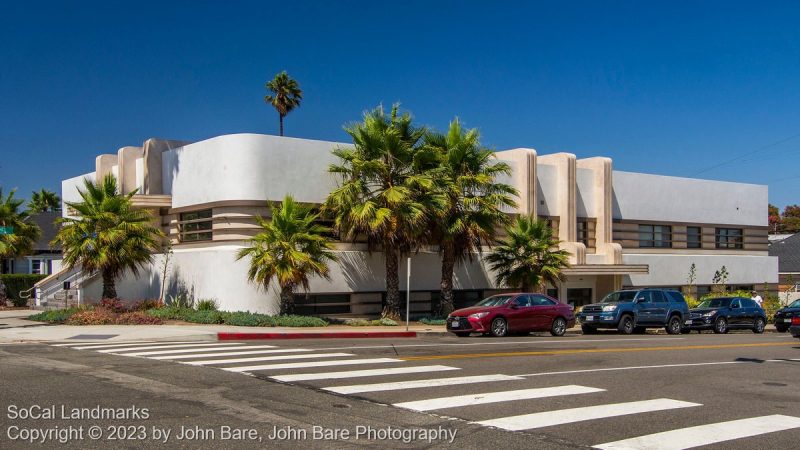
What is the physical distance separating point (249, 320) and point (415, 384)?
42.3 feet

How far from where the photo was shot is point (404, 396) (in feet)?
35.9

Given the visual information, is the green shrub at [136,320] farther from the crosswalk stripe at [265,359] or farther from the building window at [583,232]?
the building window at [583,232]

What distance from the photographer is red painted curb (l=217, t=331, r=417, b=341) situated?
844 inches

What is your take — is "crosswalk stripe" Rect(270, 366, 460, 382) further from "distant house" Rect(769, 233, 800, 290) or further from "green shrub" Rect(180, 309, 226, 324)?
"distant house" Rect(769, 233, 800, 290)

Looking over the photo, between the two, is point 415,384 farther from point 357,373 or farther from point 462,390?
point 357,373

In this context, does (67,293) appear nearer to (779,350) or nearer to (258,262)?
(258,262)

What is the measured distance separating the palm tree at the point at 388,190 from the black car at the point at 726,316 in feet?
37.1

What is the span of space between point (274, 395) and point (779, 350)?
15.1m

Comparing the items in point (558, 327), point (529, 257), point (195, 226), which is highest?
point (195, 226)

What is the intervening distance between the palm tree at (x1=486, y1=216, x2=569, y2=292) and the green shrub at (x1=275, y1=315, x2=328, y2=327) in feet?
29.2

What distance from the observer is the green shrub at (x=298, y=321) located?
2445 centimetres

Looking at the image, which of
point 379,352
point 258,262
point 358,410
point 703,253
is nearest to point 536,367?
point 379,352

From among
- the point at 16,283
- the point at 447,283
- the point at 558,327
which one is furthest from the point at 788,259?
the point at 16,283

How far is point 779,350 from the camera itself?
20.4 meters
